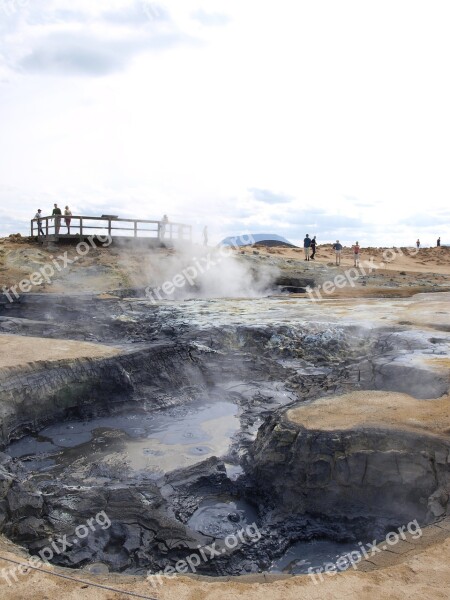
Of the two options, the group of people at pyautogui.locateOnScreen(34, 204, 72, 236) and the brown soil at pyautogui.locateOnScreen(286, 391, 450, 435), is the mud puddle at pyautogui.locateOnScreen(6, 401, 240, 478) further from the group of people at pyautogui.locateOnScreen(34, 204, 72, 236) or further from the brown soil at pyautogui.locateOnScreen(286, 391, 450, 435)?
the group of people at pyautogui.locateOnScreen(34, 204, 72, 236)

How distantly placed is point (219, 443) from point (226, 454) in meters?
0.38

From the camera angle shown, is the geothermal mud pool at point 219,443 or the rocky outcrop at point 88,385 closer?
the geothermal mud pool at point 219,443

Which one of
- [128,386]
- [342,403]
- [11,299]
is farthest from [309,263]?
[342,403]

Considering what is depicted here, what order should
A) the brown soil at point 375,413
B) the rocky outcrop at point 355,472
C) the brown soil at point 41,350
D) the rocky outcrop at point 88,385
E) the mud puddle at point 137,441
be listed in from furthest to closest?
1. the brown soil at point 41,350
2. the rocky outcrop at point 88,385
3. the mud puddle at point 137,441
4. the brown soil at point 375,413
5. the rocky outcrop at point 355,472

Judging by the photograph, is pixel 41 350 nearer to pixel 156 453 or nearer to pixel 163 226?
pixel 156 453

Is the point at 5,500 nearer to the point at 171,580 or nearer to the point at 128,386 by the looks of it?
the point at 171,580

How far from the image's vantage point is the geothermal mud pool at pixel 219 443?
179 inches

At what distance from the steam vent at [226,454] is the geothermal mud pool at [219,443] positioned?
21 millimetres

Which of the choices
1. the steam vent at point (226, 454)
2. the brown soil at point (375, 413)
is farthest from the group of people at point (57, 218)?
the brown soil at point (375, 413)

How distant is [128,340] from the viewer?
10023mm

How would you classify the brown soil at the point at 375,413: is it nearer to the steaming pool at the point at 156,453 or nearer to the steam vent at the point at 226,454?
the steam vent at the point at 226,454

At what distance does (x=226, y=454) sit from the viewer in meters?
→ 6.36

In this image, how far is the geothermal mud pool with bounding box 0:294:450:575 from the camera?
454 cm

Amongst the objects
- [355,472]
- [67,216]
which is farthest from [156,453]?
[67,216]
